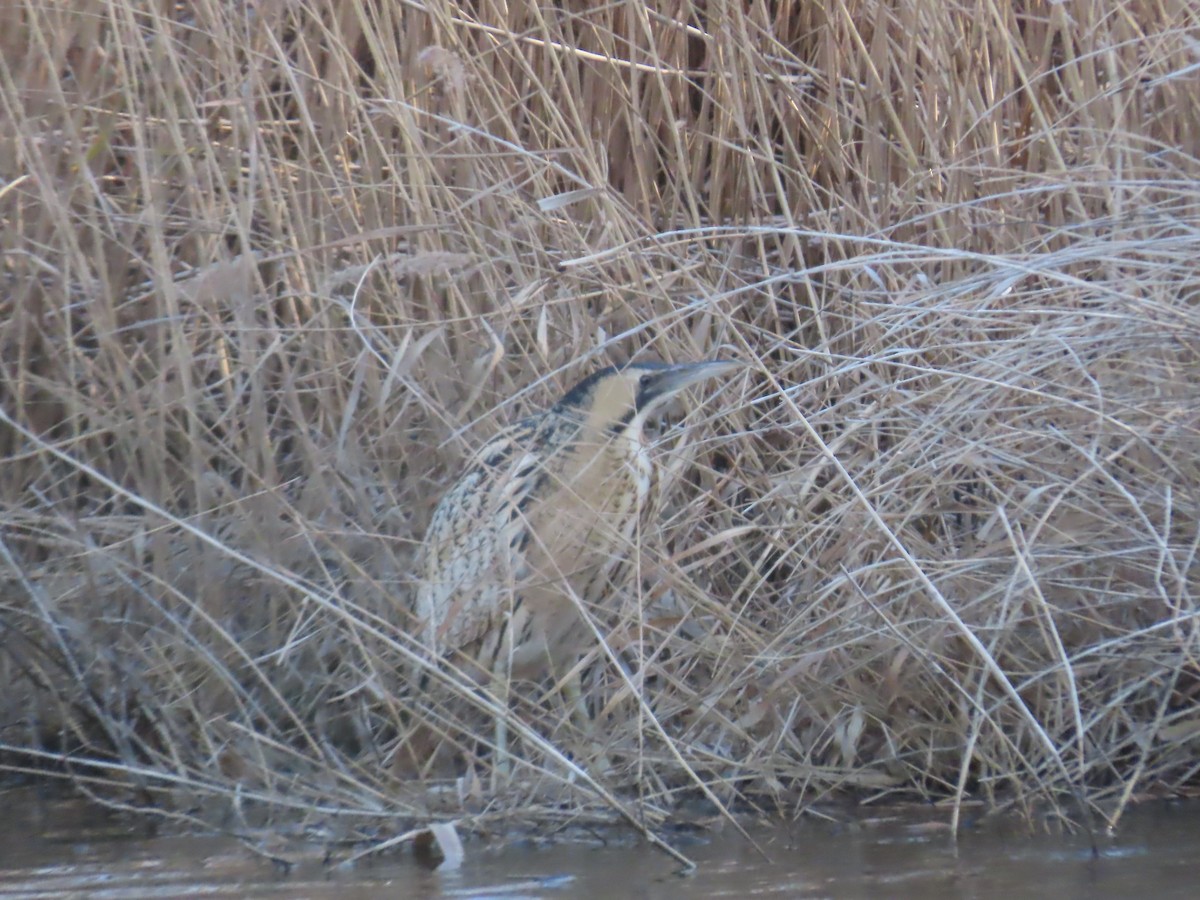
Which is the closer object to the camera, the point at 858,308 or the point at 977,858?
the point at 977,858

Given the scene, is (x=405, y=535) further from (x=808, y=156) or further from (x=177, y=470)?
(x=808, y=156)

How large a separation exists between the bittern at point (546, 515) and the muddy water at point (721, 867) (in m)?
0.47

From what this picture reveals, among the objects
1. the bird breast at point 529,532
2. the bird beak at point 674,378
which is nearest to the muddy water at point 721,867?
the bird breast at point 529,532

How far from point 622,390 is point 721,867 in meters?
0.82

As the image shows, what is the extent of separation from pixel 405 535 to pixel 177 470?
39 centimetres

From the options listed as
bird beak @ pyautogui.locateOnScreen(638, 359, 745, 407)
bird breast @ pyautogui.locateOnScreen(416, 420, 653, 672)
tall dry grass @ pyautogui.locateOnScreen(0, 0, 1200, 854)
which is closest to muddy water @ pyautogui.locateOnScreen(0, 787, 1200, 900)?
tall dry grass @ pyautogui.locateOnScreen(0, 0, 1200, 854)

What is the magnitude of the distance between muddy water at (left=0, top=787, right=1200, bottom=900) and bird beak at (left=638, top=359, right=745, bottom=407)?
68 centimetres

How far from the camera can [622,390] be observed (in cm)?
273

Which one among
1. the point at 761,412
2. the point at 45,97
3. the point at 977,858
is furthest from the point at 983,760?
the point at 45,97

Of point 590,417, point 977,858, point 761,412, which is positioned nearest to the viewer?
point 977,858

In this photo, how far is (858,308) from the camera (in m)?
2.89

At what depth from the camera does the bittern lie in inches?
105

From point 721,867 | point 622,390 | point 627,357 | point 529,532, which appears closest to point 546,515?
point 529,532

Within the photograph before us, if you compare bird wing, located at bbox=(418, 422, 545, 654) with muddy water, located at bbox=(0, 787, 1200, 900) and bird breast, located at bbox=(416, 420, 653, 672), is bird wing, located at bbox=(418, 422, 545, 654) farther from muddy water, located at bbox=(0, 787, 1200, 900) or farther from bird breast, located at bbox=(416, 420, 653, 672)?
muddy water, located at bbox=(0, 787, 1200, 900)
